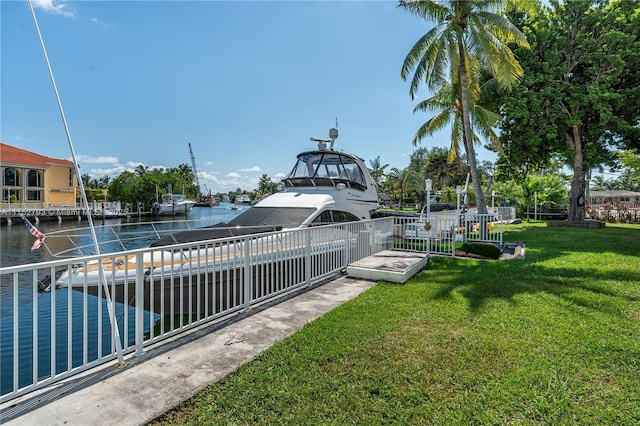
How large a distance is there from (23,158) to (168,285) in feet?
142

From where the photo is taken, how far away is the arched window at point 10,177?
3497 centimetres

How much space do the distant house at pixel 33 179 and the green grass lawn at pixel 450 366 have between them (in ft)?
140

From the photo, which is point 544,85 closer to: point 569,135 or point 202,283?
point 569,135

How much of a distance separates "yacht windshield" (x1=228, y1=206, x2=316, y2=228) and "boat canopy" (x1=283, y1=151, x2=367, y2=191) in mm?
1631

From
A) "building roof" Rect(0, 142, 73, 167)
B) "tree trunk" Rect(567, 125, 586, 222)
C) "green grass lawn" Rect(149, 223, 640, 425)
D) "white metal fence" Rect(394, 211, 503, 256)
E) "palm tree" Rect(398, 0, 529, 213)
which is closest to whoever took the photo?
"green grass lawn" Rect(149, 223, 640, 425)

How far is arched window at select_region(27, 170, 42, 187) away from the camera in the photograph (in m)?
37.1

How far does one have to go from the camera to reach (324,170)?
966 centimetres

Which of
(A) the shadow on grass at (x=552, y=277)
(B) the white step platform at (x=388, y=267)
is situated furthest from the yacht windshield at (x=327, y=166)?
(A) the shadow on grass at (x=552, y=277)

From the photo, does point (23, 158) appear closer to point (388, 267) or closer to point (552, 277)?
point (388, 267)

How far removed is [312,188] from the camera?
9.41 meters

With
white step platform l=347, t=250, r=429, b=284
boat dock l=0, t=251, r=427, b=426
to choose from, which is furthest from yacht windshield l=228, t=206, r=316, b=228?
boat dock l=0, t=251, r=427, b=426

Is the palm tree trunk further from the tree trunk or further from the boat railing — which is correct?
the tree trunk

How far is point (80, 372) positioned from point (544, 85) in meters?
20.1

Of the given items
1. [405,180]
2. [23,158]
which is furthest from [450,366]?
[23,158]
